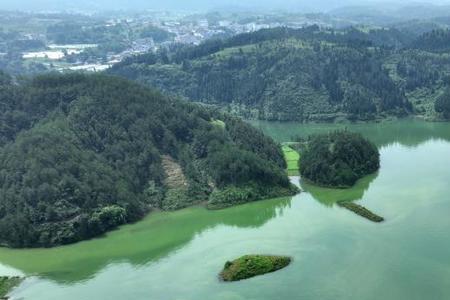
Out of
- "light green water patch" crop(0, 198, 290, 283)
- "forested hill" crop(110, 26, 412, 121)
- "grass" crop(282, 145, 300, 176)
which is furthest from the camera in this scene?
"forested hill" crop(110, 26, 412, 121)

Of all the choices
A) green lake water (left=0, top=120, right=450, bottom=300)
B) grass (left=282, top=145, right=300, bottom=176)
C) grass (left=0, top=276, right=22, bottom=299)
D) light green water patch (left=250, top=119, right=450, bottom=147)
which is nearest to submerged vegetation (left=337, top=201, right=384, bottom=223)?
green lake water (left=0, top=120, right=450, bottom=300)

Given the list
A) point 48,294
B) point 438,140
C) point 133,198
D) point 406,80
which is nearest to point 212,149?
point 133,198

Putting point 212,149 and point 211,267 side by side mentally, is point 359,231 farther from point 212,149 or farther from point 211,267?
point 212,149

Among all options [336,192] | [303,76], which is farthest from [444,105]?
[336,192]

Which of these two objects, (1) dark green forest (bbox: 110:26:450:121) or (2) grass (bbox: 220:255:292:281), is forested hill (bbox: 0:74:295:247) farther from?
(1) dark green forest (bbox: 110:26:450:121)

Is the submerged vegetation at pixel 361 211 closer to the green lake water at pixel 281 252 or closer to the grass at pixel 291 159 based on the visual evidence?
the green lake water at pixel 281 252

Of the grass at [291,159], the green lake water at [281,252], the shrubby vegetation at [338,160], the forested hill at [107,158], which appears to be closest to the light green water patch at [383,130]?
the grass at [291,159]
